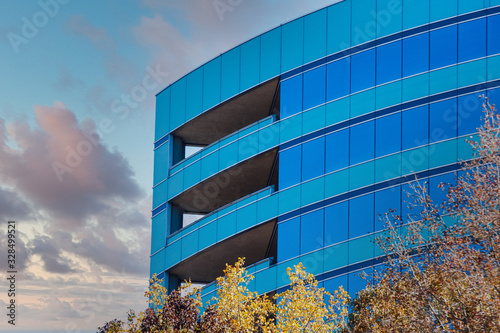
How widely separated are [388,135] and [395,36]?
5.84 metres

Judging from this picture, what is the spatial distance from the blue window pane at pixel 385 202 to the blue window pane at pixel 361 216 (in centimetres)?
32

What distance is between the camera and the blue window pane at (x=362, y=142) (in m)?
35.6

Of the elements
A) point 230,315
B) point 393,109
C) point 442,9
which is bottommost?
point 230,315

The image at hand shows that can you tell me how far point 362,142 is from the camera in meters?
35.9

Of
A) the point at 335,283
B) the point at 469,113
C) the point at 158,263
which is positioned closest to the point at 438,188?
the point at 469,113

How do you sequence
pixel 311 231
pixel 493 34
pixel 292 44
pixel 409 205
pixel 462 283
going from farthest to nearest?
pixel 292 44
pixel 311 231
pixel 493 34
pixel 409 205
pixel 462 283

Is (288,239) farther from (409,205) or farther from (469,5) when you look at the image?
(469,5)

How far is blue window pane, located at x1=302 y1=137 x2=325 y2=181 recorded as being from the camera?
37.1 meters

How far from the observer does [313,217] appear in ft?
120

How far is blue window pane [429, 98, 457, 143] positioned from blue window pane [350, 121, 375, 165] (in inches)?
129

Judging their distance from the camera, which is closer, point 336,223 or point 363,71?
point 336,223

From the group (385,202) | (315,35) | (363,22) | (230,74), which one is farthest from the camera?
(230,74)

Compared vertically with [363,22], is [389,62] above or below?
below

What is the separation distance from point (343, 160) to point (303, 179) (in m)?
2.78
